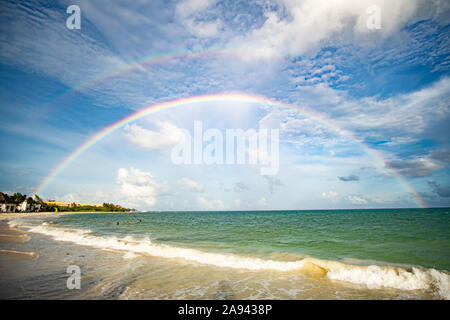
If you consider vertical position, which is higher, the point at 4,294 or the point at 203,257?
the point at 4,294

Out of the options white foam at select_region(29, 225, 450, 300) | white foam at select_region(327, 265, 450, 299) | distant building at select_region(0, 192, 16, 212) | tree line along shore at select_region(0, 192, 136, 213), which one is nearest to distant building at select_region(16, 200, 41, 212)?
tree line along shore at select_region(0, 192, 136, 213)

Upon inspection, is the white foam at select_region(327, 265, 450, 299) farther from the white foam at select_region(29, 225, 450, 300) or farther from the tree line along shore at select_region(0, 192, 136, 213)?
the tree line along shore at select_region(0, 192, 136, 213)

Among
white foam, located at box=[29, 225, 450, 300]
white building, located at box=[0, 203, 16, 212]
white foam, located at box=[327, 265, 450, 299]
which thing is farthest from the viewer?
white building, located at box=[0, 203, 16, 212]

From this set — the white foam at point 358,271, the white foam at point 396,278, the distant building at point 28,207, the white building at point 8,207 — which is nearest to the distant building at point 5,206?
the white building at point 8,207

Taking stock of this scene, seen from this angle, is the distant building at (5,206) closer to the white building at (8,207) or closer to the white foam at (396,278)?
the white building at (8,207)

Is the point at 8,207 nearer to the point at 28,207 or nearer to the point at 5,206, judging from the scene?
the point at 5,206

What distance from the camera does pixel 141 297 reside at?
280 inches

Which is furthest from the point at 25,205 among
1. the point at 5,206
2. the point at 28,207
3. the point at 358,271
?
the point at 358,271

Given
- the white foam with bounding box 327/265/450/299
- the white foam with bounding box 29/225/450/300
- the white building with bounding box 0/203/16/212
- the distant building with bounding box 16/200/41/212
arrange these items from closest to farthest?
the white foam with bounding box 327/265/450/299, the white foam with bounding box 29/225/450/300, the white building with bounding box 0/203/16/212, the distant building with bounding box 16/200/41/212

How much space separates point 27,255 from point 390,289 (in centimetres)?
1827

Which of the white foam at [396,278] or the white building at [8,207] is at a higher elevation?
the white foam at [396,278]
